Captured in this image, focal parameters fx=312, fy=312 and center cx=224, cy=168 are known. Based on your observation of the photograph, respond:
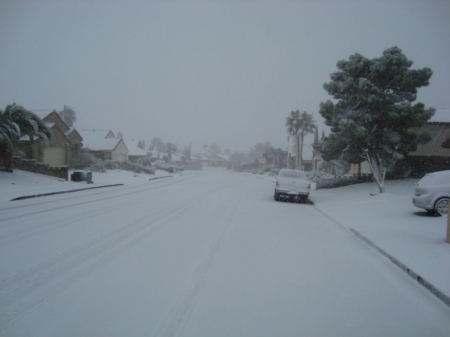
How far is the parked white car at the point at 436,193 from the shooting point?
10.1 m

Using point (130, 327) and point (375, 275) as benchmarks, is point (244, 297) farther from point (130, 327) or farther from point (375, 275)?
point (375, 275)

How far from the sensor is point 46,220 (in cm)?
888

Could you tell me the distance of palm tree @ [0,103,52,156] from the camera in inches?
742

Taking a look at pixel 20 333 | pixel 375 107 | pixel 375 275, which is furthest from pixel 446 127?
pixel 20 333

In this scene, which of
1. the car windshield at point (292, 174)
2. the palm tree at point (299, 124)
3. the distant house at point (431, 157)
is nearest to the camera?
the car windshield at point (292, 174)

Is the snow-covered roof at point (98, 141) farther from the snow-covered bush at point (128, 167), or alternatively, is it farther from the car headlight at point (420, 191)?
the car headlight at point (420, 191)

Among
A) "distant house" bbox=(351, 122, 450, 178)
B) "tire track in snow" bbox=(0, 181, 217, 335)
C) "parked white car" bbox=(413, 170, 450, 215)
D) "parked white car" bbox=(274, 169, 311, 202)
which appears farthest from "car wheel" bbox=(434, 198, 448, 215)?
"distant house" bbox=(351, 122, 450, 178)

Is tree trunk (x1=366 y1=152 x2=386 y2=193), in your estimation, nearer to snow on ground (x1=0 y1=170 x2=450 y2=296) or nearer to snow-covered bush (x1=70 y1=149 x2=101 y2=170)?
snow on ground (x1=0 y1=170 x2=450 y2=296)

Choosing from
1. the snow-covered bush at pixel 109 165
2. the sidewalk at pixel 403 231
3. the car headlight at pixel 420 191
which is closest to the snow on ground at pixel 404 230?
the sidewalk at pixel 403 231

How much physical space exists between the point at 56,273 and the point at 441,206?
11.2m

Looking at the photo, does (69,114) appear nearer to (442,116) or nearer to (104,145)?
(104,145)

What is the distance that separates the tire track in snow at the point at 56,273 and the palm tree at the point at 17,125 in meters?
15.4

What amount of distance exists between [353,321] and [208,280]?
207 centimetres

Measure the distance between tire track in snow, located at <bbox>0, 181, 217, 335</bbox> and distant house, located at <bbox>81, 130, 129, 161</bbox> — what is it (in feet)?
154
